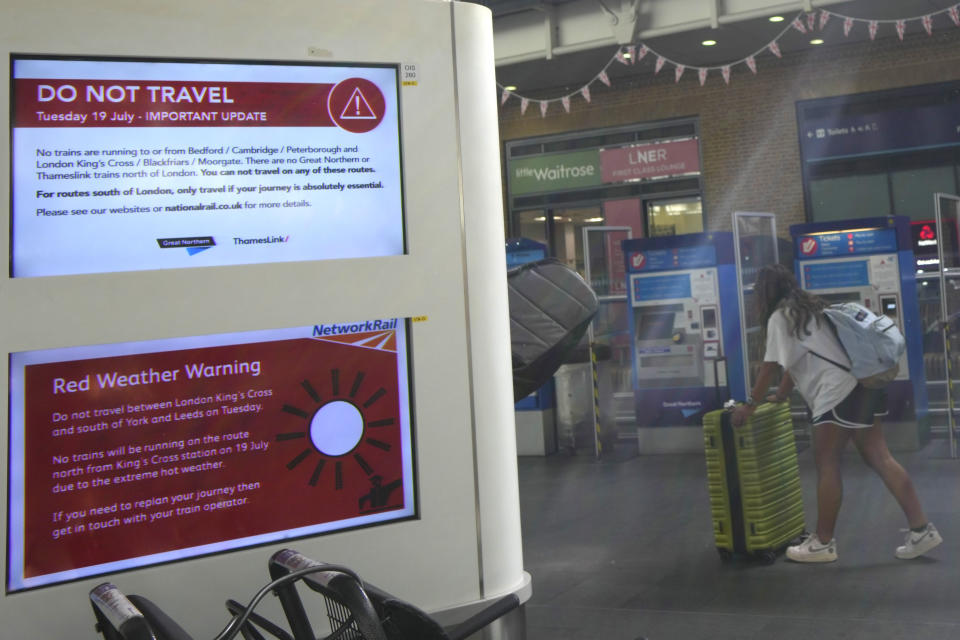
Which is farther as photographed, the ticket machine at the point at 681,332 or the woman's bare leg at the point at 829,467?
the ticket machine at the point at 681,332

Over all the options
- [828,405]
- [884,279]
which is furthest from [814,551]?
[884,279]

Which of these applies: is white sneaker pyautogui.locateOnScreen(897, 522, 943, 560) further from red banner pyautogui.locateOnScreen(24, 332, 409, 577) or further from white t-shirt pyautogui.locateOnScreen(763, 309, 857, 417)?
red banner pyautogui.locateOnScreen(24, 332, 409, 577)

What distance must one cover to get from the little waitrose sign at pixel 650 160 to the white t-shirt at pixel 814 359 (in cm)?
1032

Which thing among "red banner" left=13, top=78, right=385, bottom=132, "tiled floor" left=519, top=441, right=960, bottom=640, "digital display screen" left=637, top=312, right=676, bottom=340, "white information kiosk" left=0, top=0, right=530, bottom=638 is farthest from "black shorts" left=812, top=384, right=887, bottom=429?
"digital display screen" left=637, top=312, right=676, bottom=340

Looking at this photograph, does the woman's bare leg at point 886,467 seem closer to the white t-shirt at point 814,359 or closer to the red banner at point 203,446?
the white t-shirt at point 814,359

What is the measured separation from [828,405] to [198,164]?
4.60m

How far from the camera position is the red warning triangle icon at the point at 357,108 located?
2.06 metres

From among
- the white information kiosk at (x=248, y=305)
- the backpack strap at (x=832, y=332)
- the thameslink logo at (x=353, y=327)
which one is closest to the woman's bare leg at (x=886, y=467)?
the backpack strap at (x=832, y=332)

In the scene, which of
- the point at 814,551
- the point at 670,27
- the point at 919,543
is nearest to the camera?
the point at 919,543

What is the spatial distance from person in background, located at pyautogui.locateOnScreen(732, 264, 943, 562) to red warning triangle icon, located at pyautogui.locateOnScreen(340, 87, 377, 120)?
4161 mm

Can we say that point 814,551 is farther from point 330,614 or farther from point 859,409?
point 330,614

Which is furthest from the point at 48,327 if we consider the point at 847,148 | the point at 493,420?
the point at 847,148

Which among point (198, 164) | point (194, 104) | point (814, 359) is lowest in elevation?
point (814, 359)

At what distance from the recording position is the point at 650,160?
52.2 feet
